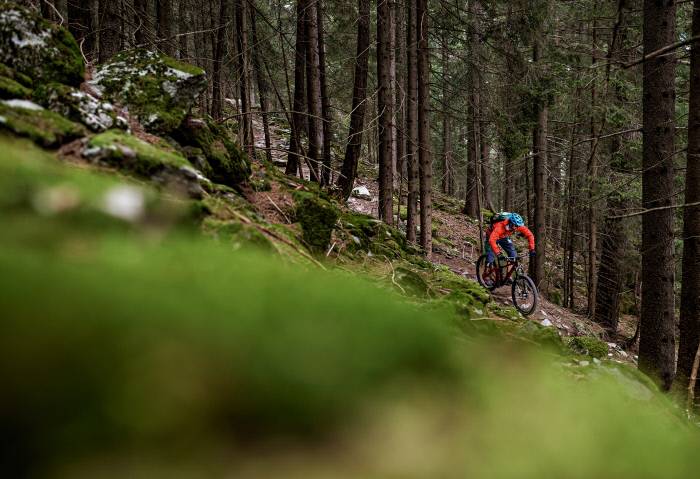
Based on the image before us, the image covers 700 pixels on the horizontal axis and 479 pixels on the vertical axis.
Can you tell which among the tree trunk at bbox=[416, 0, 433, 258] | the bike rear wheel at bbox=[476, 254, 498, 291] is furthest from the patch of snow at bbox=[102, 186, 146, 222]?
the bike rear wheel at bbox=[476, 254, 498, 291]

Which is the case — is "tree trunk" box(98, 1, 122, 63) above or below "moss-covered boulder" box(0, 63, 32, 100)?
above

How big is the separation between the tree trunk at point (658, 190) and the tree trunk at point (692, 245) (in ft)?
0.79

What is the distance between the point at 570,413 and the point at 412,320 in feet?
1.19

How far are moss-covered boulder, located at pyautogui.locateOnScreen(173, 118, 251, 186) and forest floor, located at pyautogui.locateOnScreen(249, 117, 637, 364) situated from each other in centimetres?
29

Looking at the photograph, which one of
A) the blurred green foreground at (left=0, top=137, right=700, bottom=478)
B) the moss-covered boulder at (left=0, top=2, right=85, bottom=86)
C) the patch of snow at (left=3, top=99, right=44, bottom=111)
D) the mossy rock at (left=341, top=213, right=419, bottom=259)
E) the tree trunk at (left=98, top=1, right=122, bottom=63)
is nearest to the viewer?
the blurred green foreground at (left=0, top=137, right=700, bottom=478)

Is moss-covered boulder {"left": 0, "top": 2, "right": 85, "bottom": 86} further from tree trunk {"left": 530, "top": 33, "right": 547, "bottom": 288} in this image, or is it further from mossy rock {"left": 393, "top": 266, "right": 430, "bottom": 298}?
tree trunk {"left": 530, "top": 33, "right": 547, "bottom": 288}

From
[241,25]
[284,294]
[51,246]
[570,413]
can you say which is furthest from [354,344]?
[241,25]

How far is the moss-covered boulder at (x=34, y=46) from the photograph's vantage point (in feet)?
9.53

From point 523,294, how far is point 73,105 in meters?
8.05

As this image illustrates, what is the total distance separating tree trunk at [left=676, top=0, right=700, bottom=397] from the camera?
19.3 ft

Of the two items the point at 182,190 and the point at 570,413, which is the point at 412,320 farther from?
the point at 182,190

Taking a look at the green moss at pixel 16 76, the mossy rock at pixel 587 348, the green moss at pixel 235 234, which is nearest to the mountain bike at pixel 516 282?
the mossy rock at pixel 587 348

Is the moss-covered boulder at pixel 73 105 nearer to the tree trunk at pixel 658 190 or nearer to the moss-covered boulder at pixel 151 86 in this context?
the moss-covered boulder at pixel 151 86

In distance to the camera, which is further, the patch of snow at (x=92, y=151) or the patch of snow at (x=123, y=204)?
the patch of snow at (x=92, y=151)
